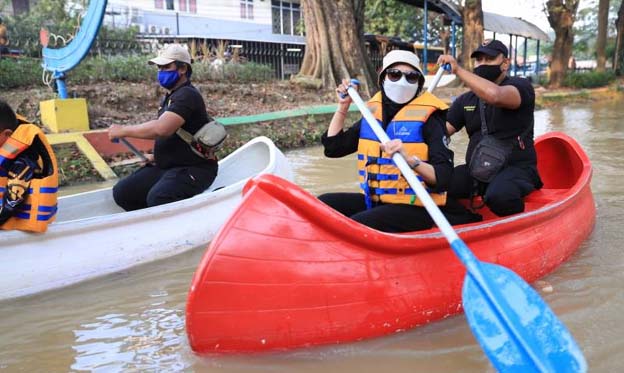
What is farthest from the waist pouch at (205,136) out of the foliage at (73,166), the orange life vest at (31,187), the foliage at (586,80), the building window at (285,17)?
the building window at (285,17)

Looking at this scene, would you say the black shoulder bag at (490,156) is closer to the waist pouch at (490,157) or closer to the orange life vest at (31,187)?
the waist pouch at (490,157)

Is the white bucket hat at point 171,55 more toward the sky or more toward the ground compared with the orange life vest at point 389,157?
more toward the sky

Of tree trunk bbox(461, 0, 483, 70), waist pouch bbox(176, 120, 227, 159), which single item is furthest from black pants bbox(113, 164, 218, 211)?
tree trunk bbox(461, 0, 483, 70)

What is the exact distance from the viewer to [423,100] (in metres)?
3.15

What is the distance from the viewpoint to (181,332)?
3133mm

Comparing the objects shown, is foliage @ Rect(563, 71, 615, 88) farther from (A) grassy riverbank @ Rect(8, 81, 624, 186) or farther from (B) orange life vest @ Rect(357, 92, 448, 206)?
(B) orange life vest @ Rect(357, 92, 448, 206)

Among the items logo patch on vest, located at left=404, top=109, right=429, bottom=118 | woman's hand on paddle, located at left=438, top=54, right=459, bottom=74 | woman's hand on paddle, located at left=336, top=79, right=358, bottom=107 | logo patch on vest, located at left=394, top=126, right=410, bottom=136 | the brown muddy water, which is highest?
woman's hand on paddle, located at left=438, top=54, right=459, bottom=74

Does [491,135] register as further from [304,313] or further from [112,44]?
[112,44]

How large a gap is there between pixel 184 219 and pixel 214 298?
190 cm

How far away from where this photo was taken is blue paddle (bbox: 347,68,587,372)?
2291mm

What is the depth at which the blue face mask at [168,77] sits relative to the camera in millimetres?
4203

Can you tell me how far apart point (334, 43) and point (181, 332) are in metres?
10.5

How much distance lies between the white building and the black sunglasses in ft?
58.2

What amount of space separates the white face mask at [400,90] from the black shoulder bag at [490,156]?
102cm
